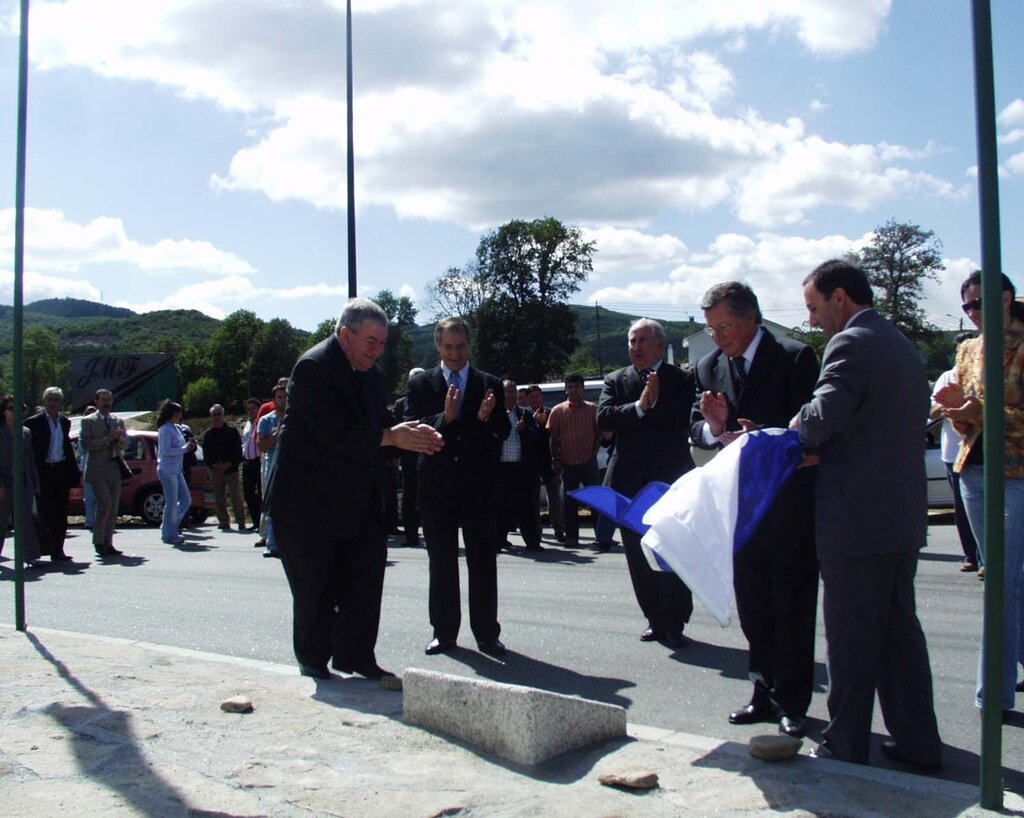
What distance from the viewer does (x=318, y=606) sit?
18.0 ft

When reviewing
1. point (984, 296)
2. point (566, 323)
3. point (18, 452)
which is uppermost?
point (566, 323)

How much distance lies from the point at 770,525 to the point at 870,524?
0.67 metres

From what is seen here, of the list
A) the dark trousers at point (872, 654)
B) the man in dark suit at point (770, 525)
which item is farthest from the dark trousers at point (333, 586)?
the dark trousers at point (872, 654)

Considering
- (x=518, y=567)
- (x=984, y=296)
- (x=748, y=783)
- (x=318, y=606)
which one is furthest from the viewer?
(x=518, y=567)

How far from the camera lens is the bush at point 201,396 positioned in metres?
125

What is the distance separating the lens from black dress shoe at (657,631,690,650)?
6.45 metres

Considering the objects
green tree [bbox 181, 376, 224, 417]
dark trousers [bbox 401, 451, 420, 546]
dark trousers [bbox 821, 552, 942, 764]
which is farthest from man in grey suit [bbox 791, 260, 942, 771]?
green tree [bbox 181, 376, 224, 417]

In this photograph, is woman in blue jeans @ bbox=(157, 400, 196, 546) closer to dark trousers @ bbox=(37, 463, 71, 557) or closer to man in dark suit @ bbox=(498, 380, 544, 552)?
dark trousers @ bbox=(37, 463, 71, 557)

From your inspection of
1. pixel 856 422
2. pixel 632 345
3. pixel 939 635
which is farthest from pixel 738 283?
pixel 939 635

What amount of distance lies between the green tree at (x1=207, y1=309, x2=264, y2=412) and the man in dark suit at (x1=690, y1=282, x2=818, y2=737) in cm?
12557

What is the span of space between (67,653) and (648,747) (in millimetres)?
3589

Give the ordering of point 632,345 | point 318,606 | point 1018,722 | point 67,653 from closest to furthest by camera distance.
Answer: point 1018,722
point 318,606
point 67,653
point 632,345

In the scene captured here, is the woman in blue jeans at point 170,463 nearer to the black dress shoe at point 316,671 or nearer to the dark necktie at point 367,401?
the black dress shoe at point 316,671

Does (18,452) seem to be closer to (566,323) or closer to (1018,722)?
(1018,722)
